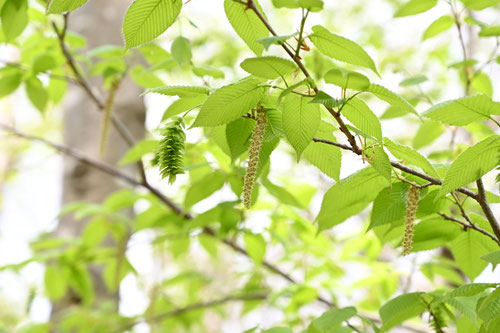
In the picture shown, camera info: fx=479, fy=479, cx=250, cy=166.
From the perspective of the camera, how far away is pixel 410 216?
752mm

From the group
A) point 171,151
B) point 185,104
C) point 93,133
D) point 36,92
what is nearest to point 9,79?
point 36,92

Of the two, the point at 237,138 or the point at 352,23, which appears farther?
the point at 352,23

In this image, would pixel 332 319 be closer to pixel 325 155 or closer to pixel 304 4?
pixel 325 155

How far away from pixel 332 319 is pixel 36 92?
3.51 ft

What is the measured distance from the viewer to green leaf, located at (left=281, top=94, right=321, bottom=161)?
26.9 inches

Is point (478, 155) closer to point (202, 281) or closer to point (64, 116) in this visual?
point (202, 281)

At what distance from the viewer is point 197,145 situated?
1.36 meters

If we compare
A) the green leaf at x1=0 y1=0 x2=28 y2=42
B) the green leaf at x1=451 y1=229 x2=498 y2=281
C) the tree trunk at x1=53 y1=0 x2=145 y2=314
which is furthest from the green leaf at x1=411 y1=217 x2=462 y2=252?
the tree trunk at x1=53 y1=0 x2=145 y2=314

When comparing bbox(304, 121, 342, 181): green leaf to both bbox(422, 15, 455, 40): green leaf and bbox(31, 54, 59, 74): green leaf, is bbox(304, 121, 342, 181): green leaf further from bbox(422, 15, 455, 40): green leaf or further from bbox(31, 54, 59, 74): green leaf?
bbox(31, 54, 59, 74): green leaf

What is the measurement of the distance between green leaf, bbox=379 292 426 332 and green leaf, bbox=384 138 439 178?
243mm

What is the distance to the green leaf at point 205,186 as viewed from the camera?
1217mm

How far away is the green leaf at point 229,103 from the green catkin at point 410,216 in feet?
0.99

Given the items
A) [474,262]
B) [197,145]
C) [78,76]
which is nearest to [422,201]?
[474,262]

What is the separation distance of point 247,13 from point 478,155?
40 centimetres
